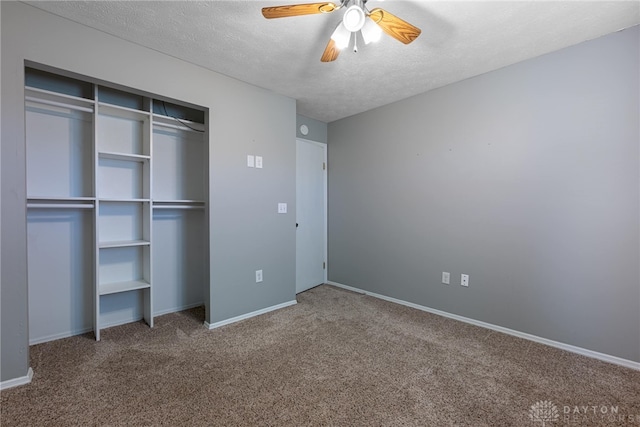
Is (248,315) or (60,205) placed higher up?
(60,205)

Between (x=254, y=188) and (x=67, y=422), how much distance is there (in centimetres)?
208

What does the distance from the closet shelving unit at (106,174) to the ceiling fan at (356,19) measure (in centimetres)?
170

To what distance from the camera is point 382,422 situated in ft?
4.72

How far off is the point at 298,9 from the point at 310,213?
8.70 ft

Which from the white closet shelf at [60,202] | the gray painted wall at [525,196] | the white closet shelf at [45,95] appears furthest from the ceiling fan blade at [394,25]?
the white closet shelf at [60,202]

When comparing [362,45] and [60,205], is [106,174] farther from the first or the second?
[362,45]

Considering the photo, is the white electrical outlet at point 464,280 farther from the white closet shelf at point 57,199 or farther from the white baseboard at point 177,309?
the white closet shelf at point 57,199

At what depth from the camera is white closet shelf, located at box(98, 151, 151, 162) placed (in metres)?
2.28

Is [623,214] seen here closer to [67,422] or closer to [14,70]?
[67,422]

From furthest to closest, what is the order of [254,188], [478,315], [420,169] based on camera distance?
1. [420,169]
2. [254,188]
3. [478,315]

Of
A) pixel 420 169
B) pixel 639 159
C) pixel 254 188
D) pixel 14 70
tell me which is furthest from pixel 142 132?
pixel 639 159

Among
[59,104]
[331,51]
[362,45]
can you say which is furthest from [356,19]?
[59,104]

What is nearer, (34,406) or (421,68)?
(34,406)

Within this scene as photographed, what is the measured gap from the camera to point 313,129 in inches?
153
